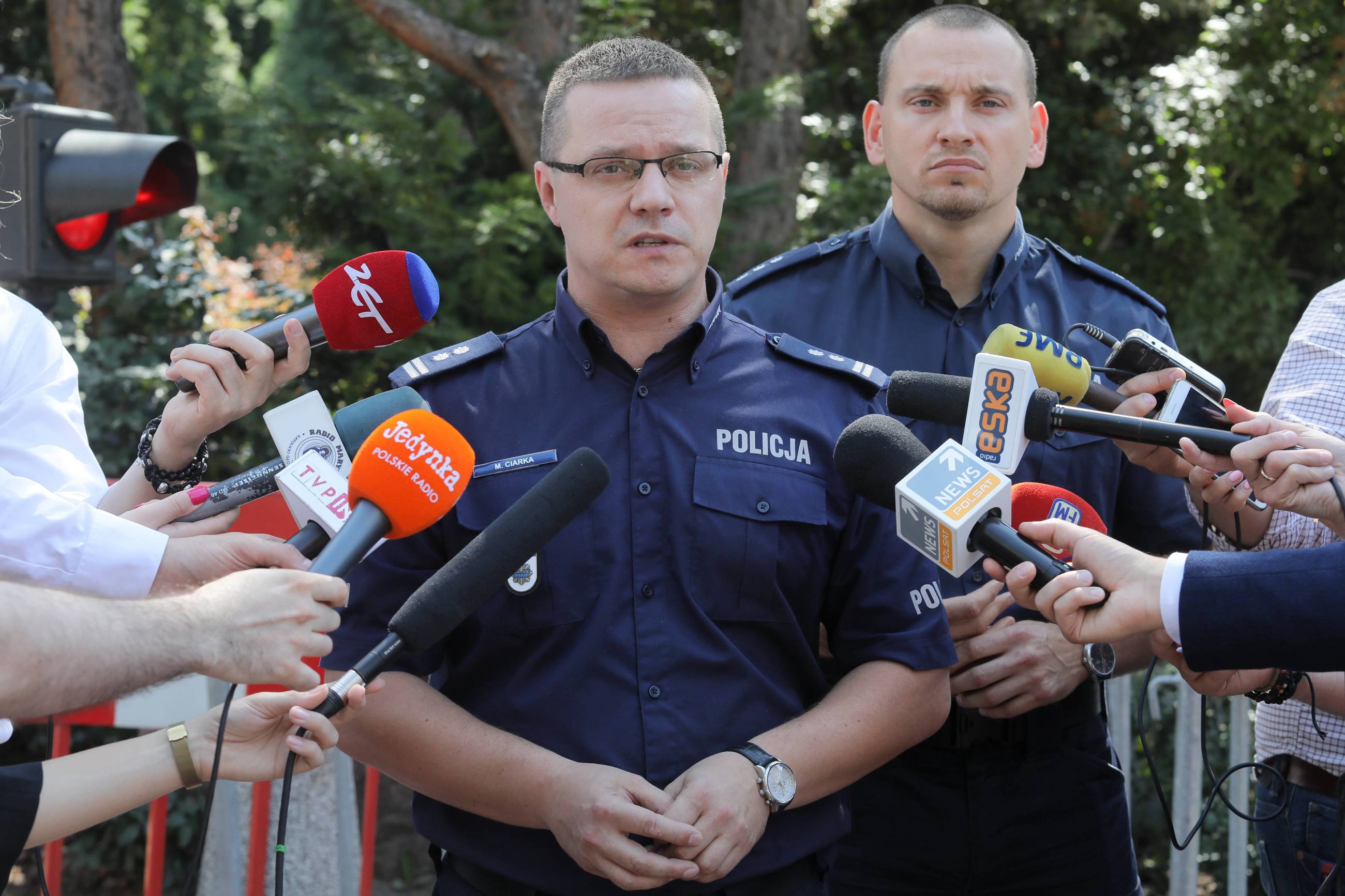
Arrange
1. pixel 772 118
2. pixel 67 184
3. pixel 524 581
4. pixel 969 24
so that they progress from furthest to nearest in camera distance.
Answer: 1. pixel 772 118
2. pixel 67 184
3. pixel 969 24
4. pixel 524 581

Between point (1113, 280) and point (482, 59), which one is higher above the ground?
point (482, 59)

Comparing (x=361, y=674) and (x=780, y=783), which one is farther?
(x=780, y=783)

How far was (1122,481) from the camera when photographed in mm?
3072

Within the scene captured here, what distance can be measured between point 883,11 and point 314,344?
8.73 meters

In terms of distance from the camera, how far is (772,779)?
2209mm

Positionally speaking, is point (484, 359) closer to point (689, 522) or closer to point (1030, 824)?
point (689, 522)


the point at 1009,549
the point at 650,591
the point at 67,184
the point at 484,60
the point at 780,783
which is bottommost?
the point at 780,783

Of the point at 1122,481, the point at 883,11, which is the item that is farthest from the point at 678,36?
the point at 1122,481

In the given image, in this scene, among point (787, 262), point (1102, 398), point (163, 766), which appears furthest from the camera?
point (787, 262)

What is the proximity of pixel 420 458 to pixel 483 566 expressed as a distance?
19 centimetres

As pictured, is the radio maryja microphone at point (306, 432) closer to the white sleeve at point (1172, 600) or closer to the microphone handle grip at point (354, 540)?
the microphone handle grip at point (354, 540)

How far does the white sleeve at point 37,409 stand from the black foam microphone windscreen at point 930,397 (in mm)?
1451

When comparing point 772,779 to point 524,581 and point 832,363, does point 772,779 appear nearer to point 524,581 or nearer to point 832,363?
point 524,581

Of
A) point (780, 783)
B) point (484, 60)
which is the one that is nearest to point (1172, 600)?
point (780, 783)
